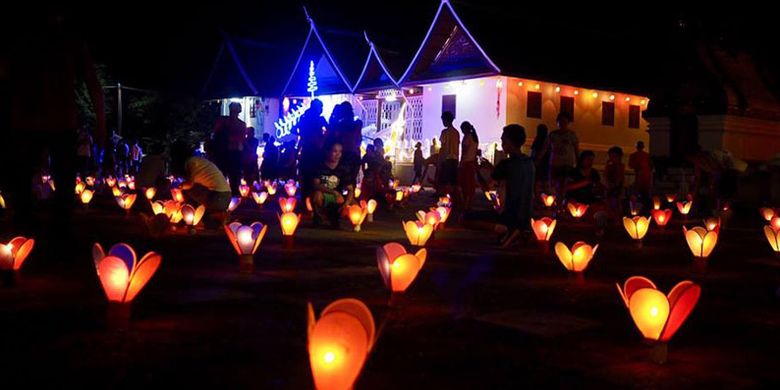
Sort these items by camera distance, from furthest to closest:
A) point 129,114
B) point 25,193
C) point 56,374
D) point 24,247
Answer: point 129,114
point 25,193
point 24,247
point 56,374

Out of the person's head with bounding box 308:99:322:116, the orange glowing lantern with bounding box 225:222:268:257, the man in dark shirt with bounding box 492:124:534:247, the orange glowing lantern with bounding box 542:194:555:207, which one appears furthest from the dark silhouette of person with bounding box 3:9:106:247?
the orange glowing lantern with bounding box 542:194:555:207

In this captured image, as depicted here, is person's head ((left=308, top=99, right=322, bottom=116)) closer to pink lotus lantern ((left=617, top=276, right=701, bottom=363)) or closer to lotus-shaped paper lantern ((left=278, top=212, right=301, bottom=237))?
lotus-shaped paper lantern ((left=278, top=212, right=301, bottom=237))

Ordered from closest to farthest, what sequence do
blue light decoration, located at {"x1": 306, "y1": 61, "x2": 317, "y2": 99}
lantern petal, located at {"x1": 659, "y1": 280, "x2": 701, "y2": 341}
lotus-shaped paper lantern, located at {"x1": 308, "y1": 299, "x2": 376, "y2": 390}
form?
lotus-shaped paper lantern, located at {"x1": 308, "y1": 299, "x2": 376, "y2": 390}
lantern petal, located at {"x1": 659, "y1": 280, "x2": 701, "y2": 341}
blue light decoration, located at {"x1": 306, "y1": 61, "x2": 317, "y2": 99}

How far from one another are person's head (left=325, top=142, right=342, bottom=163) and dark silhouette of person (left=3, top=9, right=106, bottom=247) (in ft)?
14.4

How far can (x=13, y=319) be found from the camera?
4.57 m

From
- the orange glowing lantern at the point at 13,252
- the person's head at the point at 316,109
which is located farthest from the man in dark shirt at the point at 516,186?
the orange glowing lantern at the point at 13,252

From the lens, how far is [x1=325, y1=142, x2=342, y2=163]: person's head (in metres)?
11.3

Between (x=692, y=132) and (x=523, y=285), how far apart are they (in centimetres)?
1450

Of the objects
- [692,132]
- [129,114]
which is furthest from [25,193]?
[129,114]

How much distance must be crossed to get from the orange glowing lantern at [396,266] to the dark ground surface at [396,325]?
181mm

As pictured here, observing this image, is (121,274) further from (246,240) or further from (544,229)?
(544,229)

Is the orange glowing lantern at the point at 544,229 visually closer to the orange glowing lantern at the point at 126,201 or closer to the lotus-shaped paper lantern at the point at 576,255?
the lotus-shaped paper lantern at the point at 576,255

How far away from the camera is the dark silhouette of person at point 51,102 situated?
23.0ft

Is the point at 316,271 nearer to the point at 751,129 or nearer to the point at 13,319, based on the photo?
the point at 13,319
